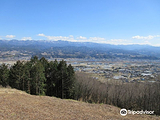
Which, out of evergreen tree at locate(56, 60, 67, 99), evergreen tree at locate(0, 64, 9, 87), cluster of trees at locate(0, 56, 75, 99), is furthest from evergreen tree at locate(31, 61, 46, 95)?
evergreen tree at locate(0, 64, 9, 87)

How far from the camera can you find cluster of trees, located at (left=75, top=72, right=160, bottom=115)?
18.7 metres

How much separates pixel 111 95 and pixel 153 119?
13.1 meters

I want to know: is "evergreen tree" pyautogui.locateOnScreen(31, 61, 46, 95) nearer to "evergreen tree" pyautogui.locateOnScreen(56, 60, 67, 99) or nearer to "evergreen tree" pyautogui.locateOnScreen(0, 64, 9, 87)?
"evergreen tree" pyautogui.locateOnScreen(56, 60, 67, 99)

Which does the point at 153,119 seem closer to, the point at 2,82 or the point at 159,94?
the point at 159,94

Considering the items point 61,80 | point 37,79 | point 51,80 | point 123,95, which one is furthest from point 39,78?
point 123,95

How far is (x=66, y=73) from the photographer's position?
18.5 meters

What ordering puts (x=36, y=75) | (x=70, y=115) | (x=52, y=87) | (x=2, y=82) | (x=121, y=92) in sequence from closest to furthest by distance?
(x=70, y=115), (x=36, y=75), (x=2, y=82), (x=52, y=87), (x=121, y=92)

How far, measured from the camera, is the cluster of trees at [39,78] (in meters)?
16.9

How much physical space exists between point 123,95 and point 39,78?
13549 millimetres

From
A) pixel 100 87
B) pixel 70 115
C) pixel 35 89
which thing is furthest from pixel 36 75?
pixel 100 87

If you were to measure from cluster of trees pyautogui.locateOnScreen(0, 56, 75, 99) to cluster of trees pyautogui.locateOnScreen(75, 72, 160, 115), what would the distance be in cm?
305

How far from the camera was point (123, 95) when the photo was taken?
2103 centimetres

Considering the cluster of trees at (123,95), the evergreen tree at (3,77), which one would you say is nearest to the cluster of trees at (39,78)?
the evergreen tree at (3,77)

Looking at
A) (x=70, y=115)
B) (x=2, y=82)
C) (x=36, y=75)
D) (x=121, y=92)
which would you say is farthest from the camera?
(x=121, y=92)
